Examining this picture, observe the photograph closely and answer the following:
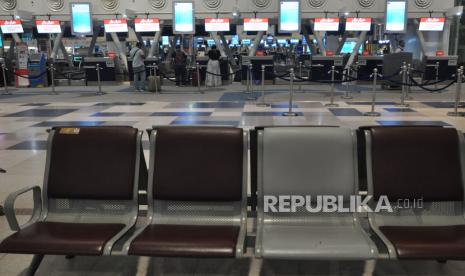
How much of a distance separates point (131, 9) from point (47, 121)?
10.3 m

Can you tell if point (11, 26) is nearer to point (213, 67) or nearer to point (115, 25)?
point (115, 25)

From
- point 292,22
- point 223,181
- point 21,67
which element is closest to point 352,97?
point 292,22

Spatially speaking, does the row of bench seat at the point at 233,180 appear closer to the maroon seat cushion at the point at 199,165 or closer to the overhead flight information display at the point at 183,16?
the maroon seat cushion at the point at 199,165

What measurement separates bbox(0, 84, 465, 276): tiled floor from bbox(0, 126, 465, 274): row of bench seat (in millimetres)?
305

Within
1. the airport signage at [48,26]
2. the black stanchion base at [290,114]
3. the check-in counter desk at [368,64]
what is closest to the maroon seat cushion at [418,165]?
the black stanchion base at [290,114]

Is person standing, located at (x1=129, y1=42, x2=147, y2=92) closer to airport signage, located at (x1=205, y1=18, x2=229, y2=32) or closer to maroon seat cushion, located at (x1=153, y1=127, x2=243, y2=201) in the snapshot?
airport signage, located at (x1=205, y1=18, x2=229, y2=32)

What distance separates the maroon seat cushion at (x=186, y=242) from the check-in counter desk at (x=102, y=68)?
16795 mm

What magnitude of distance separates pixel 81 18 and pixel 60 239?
16.4 meters

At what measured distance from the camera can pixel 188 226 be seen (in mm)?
2865

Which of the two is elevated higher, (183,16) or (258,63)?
(183,16)

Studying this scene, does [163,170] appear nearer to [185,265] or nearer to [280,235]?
[185,265]

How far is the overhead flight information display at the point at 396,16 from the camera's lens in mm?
16172

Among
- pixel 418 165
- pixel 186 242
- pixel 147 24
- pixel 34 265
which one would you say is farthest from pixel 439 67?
pixel 34 265

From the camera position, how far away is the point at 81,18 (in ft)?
56.7
